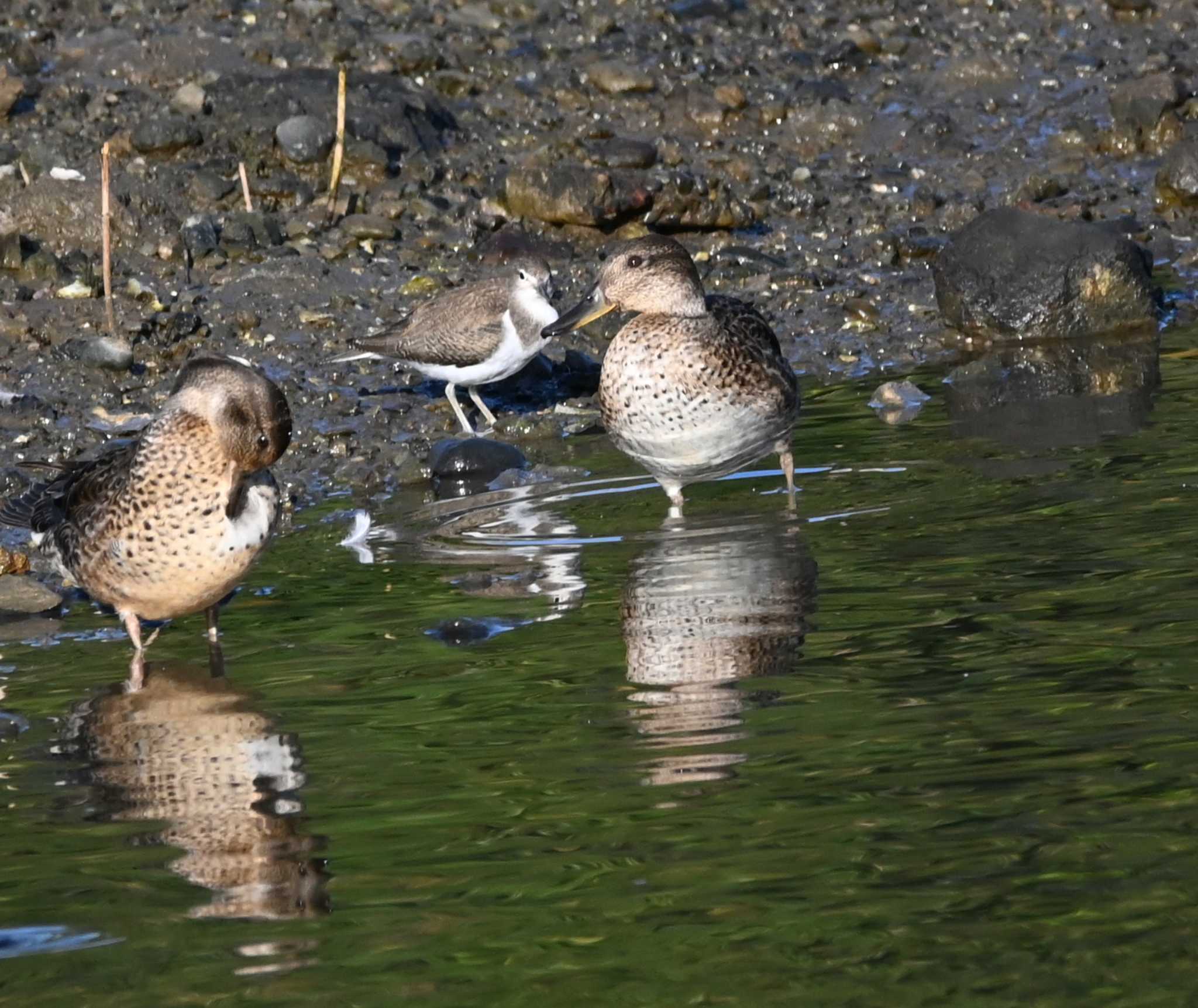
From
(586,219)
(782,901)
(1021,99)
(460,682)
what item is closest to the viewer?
(782,901)

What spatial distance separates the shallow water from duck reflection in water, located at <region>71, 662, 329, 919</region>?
15 mm

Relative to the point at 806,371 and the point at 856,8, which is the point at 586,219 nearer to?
the point at 806,371

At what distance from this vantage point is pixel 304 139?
13.5 metres

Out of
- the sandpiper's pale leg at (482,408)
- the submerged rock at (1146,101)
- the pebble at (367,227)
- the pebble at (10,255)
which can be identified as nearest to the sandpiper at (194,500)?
the sandpiper's pale leg at (482,408)

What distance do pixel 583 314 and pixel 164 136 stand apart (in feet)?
16.3

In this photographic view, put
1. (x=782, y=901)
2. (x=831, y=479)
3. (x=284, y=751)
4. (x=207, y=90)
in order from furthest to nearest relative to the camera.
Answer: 1. (x=207, y=90)
2. (x=831, y=479)
3. (x=284, y=751)
4. (x=782, y=901)

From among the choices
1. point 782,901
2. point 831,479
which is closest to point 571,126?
point 831,479

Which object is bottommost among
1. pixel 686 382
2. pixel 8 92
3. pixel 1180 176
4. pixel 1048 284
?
pixel 686 382

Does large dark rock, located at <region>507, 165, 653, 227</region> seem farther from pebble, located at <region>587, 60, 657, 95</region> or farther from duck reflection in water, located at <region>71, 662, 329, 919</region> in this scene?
duck reflection in water, located at <region>71, 662, 329, 919</region>

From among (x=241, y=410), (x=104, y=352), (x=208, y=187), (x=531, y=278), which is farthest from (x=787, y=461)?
(x=208, y=187)

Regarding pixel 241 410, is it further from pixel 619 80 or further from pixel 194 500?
pixel 619 80

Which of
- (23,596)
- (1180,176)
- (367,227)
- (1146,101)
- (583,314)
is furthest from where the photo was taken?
A: (1146,101)

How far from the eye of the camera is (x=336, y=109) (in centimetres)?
1394

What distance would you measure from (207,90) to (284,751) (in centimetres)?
943
